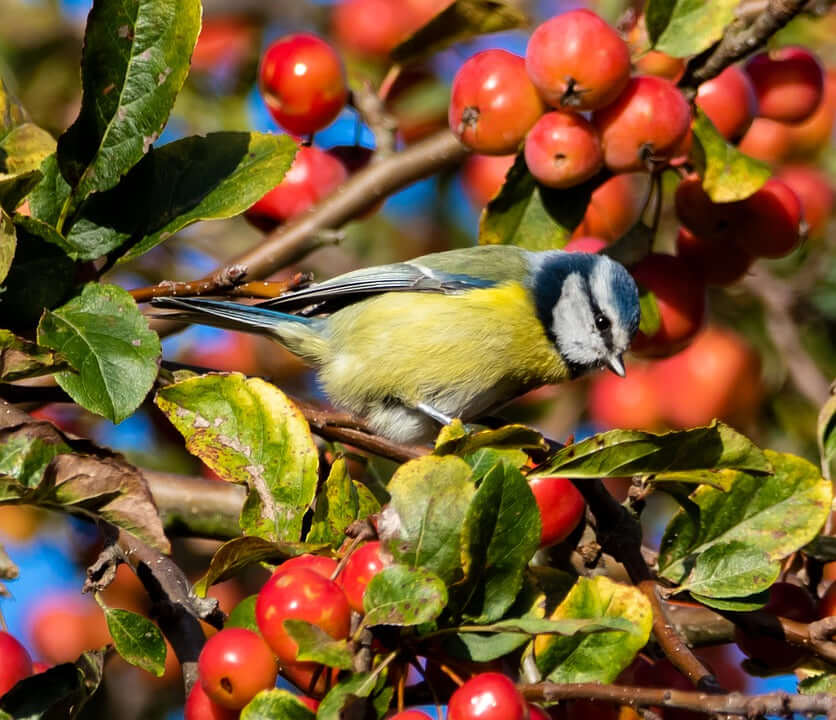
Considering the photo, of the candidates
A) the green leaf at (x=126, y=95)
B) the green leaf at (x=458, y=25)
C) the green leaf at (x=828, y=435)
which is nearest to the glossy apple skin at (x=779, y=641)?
the green leaf at (x=828, y=435)

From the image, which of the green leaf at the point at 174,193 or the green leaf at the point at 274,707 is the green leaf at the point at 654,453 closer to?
the green leaf at the point at 274,707

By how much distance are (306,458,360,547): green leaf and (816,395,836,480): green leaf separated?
3.33 ft

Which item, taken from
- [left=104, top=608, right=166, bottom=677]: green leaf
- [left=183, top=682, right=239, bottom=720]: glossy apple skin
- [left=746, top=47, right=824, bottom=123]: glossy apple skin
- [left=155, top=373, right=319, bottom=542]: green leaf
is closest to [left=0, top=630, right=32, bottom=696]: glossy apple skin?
[left=104, top=608, right=166, bottom=677]: green leaf

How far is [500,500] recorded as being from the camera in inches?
60.1

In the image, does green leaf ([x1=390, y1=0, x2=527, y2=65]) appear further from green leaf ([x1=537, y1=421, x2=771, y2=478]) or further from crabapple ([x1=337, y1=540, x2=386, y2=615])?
crabapple ([x1=337, y1=540, x2=386, y2=615])

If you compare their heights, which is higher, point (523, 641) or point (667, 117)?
point (667, 117)

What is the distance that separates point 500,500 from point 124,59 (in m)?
1.02

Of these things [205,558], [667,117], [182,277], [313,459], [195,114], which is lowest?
[205,558]

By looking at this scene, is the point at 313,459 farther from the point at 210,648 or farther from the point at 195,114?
the point at 195,114

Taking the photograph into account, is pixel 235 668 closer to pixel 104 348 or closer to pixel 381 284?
pixel 104 348

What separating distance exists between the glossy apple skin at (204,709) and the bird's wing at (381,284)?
165 cm

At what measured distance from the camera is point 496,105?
2564mm

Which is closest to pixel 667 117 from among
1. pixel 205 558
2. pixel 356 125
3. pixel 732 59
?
pixel 732 59

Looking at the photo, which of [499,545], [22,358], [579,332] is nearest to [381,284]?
[579,332]
